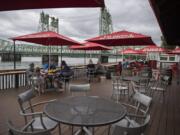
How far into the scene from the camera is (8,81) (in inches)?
290

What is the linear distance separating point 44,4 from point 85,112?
60.7 inches

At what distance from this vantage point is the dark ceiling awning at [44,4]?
6.66 feet

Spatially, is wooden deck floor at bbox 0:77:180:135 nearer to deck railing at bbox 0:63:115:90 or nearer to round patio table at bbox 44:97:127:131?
round patio table at bbox 44:97:127:131

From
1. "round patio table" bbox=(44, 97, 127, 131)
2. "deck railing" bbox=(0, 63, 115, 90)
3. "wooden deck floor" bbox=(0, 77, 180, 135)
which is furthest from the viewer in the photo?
"deck railing" bbox=(0, 63, 115, 90)

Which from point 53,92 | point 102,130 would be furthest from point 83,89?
point 53,92

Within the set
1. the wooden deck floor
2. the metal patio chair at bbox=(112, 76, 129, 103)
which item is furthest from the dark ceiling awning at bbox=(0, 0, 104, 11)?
the metal patio chair at bbox=(112, 76, 129, 103)

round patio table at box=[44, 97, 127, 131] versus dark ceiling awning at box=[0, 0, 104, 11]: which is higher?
dark ceiling awning at box=[0, 0, 104, 11]

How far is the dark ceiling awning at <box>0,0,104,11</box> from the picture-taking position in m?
2.03

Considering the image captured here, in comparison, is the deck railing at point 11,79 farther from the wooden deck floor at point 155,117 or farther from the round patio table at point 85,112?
the round patio table at point 85,112

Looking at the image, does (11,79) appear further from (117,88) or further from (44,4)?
(44,4)

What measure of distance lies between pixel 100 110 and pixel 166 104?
13.2ft

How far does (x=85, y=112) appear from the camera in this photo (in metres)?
2.01

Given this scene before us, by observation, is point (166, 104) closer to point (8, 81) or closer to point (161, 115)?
point (161, 115)

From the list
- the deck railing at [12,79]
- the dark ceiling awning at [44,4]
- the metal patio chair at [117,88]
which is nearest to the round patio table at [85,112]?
the dark ceiling awning at [44,4]
